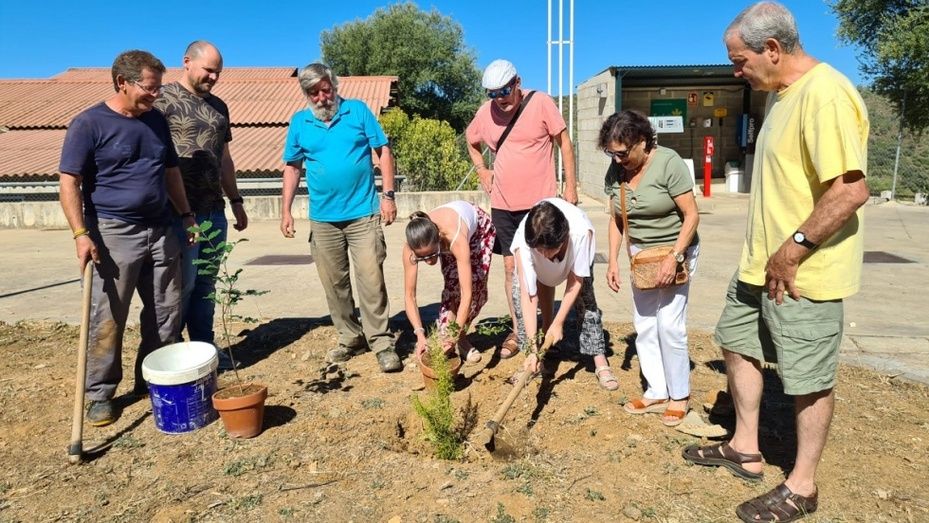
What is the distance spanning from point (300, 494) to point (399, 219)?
997 cm

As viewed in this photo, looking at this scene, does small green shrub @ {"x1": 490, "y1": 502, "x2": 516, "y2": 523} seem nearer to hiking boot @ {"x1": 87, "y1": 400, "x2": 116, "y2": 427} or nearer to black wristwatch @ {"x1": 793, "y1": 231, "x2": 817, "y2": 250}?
black wristwatch @ {"x1": 793, "y1": 231, "x2": 817, "y2": 250}

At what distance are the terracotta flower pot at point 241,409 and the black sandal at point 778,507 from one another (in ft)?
7.43

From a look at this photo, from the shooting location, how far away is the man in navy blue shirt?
3.37m

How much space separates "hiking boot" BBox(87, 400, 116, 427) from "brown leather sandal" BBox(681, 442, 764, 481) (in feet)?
9.79

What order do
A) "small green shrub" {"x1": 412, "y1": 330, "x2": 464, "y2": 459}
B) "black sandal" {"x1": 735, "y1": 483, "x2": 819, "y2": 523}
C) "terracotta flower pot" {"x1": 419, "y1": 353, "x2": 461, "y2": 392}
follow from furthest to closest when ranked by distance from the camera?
"terracotta flower pot" {"x1": 419, "y1": 353, "x2": 461, "y2": 392} → "small green shrub" {"x1": 412, "y1": 330, "x2": 464, "y2": 459} → "black sandal" {"x1": 735, "y1": 483, "x2": 819, "y2": 523}

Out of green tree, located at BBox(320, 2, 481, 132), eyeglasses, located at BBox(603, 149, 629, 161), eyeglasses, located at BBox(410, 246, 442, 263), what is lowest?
eyeglasses, located at BBox(410, 246, 442, 263)

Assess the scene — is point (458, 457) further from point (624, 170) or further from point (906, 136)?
point (906, 136)

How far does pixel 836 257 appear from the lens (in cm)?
238

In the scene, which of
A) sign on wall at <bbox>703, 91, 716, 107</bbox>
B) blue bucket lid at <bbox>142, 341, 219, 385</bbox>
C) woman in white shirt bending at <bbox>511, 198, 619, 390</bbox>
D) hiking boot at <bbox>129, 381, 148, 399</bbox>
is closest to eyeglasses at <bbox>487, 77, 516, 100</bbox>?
woman in white shirt bending at <bbox>511, 198, 619, 390</bbox>

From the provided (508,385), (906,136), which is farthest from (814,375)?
(906,136)

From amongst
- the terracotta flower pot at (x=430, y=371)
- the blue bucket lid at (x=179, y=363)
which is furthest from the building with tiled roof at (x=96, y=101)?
the terracotta flower pot at (x=430, y=371)

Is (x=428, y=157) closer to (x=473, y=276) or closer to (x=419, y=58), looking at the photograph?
(x=473, y=276)

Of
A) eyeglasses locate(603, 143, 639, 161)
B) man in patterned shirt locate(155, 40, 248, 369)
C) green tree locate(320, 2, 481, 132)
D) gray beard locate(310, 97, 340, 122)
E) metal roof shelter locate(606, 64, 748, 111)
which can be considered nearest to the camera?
eyeglasses locate(603, 143, 639, 161)

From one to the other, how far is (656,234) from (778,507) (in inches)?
54.4
